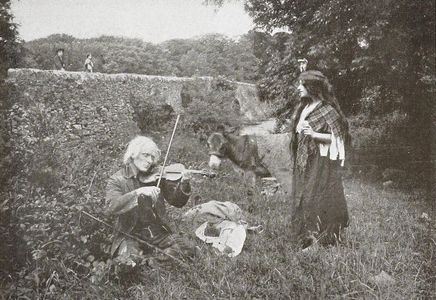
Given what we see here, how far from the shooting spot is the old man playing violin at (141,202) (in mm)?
3240

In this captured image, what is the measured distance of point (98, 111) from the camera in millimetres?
6035

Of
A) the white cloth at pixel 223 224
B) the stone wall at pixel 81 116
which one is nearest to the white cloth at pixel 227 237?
the white cloth at pixel 223 224

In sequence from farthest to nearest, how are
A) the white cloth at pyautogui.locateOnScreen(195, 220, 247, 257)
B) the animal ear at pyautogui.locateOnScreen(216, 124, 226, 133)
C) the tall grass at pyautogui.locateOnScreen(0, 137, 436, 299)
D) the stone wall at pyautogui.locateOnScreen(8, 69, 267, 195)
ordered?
the animal ear at pyautogui.locateOnScreen(216, 124, 226, 133) < the white cloth at pyautogui.locateOnScreen(195, 220, 247, 257) < the stone wall at pyautogui.locateOnScreen(8, 69, 267, 195) < the tall grass at pyautogui.locateOnScreen(0, 137, 436, 299)

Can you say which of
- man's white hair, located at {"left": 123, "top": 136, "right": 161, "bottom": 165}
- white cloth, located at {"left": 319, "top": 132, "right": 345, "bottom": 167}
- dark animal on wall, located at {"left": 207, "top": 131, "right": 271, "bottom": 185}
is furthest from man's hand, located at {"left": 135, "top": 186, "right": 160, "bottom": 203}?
white cloth, located at {"left": 319, "top": 132, "right": 345, "bottom": 167}

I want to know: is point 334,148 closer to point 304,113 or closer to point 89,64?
point 304,113

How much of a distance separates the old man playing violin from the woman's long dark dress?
1.13 metres

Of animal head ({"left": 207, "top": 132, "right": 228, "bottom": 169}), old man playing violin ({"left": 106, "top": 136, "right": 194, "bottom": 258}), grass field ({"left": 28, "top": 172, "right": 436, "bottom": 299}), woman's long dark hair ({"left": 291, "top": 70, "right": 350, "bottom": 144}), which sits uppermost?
woman's long dark hair ({"left": 291, "top": 70, "right": 350, "bottom": 144})

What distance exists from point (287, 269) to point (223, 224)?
725 mm

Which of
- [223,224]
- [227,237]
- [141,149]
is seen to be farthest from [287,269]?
[141,149]

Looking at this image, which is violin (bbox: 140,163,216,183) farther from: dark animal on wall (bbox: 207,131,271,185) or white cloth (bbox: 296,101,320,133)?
white cloth (bbox: 296,101,320,133)

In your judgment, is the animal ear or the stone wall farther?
the animal ear

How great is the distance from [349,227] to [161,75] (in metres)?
2.69

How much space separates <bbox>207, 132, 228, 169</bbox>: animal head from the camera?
4059 millimetres

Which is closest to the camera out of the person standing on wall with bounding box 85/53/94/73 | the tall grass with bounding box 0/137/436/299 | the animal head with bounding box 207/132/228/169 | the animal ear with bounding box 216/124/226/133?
the tall grass with bounding box 0/137/436/299
